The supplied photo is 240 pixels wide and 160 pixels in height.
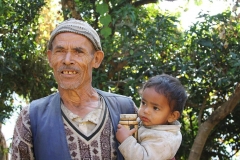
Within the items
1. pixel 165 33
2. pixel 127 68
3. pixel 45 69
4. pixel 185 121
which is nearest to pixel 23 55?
pixel 45 69

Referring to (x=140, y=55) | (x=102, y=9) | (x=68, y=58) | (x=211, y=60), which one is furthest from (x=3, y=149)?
(x=68, y=58)

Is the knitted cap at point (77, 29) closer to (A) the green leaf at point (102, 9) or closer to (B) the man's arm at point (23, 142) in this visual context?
(B) the man's arm at point (23, 142)

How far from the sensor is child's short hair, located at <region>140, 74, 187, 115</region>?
2.82m

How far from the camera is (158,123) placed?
2830 mm

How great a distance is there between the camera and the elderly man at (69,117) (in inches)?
102

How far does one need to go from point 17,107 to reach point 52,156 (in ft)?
15.7

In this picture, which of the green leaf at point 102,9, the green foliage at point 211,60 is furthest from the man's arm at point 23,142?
the green foliage at point 211,60

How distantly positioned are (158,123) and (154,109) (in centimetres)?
9

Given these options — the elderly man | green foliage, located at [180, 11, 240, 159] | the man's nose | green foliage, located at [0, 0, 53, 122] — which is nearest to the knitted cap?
the elderly man

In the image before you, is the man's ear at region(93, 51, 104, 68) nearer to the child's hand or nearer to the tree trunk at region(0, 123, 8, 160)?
the child's hand

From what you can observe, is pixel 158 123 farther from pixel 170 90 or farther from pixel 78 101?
pixel 78 101

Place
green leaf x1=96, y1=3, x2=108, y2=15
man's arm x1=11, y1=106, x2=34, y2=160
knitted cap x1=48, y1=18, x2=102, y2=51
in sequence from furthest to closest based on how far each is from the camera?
green leaf x1=96, y1=3, x2=108, y2=15
knitted cap x1=48, y1=18, x2=102, y2=51
man's arm x1=11, y1=106, x2=34, y2=160

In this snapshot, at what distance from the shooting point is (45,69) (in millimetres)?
6949

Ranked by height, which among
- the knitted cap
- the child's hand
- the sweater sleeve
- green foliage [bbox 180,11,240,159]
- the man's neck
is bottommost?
the sweater sleeve
